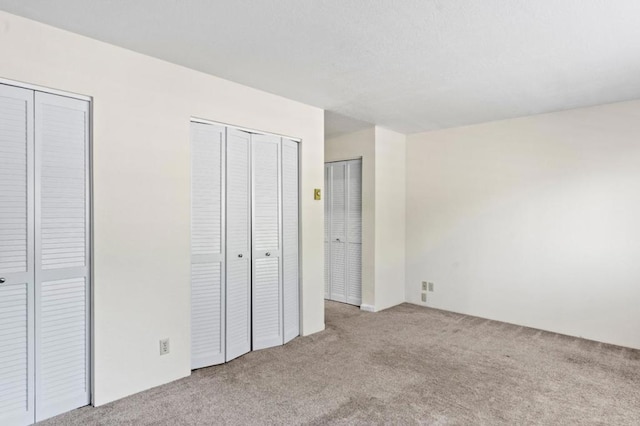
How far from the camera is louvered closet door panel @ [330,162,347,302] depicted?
203 inches

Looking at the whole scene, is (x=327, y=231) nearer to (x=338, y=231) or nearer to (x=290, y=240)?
(x=338, y=231)

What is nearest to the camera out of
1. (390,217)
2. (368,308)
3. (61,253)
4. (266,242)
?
(61,253)

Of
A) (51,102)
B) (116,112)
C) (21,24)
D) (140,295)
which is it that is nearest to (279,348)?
(140,295)

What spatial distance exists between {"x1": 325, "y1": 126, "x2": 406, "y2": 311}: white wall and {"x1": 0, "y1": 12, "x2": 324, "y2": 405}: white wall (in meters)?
2.19

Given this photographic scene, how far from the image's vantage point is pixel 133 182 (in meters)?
2.53

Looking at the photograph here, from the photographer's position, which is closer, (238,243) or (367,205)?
(238,243)

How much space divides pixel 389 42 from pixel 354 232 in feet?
9.85

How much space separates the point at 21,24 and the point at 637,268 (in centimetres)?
503

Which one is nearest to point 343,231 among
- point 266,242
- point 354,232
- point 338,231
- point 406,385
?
point 338,231

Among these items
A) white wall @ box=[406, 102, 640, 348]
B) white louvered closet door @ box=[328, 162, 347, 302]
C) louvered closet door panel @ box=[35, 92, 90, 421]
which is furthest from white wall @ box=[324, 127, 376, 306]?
louvered closet door panel @ box=[35, 92, 90, 421]

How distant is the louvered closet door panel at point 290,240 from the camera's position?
11.7ft

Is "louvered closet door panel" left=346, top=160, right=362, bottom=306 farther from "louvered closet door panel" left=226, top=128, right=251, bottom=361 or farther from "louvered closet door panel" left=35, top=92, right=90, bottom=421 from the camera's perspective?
"louvered closet door panel" left=35, top=92, right=90, bottom=421

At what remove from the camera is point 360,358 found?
10.4 ft

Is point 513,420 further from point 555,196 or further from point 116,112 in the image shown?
point 116,112
